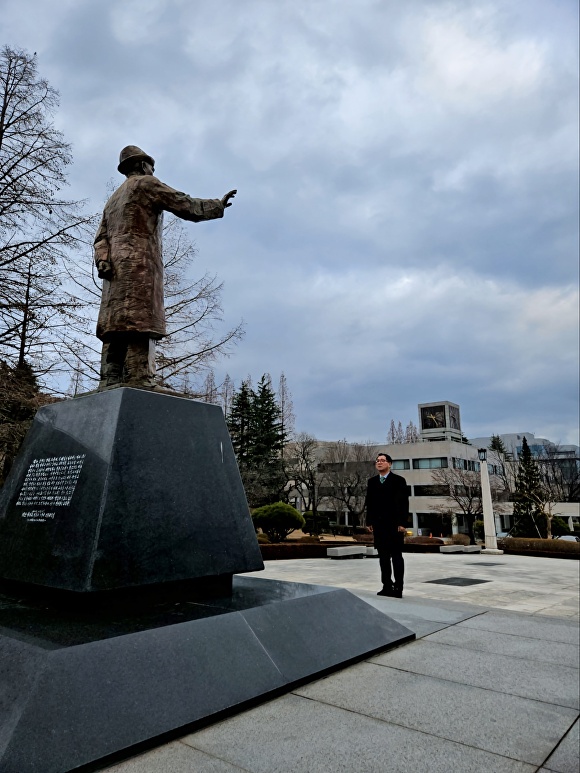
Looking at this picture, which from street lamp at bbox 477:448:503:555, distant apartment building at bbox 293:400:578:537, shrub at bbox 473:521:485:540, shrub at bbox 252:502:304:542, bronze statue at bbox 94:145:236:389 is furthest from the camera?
distant apartment building at bbox 293:400:578:537

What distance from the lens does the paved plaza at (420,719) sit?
2096mm

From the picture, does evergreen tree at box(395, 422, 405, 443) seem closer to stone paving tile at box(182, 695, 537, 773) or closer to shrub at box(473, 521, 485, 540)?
shrub at box(473, 521, 485, 540)

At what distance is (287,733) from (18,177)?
12.5m

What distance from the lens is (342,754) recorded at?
215 cm

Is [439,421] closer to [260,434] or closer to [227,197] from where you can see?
[260,434]

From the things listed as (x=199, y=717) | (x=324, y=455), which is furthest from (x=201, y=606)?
(x=324, y=455)

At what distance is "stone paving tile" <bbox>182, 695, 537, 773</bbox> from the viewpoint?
2.06 m

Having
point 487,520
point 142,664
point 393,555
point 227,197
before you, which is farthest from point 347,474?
point 142,664

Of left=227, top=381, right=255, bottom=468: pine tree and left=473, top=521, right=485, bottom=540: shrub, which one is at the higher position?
left=227, top=381, right=255, bottom=468: pine tree

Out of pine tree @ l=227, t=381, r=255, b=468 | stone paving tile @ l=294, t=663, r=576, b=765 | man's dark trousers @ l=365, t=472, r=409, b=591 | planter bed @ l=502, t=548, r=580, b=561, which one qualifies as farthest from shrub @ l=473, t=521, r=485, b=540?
stone paving tile @ l=294, t=663, r=576, b=765

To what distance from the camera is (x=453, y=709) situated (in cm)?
269

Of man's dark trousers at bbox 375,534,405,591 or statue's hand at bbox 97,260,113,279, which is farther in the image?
man's dark trousers at bbox 375,534,405,591

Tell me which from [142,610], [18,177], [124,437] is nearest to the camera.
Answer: [142,610]

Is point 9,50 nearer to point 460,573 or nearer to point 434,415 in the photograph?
point 460,573
